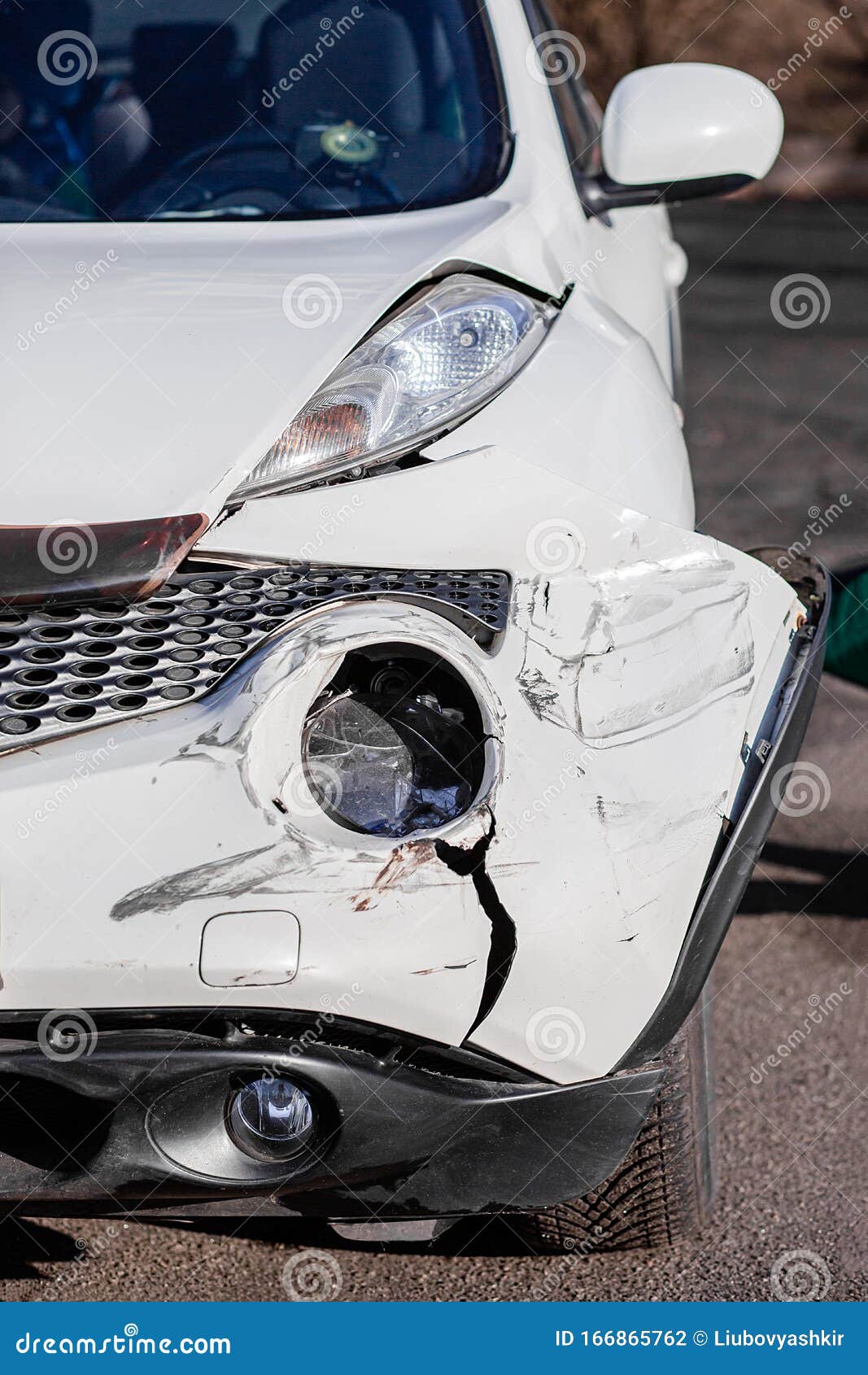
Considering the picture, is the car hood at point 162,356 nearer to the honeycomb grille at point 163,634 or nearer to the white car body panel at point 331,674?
the white car body panel at point 331,674

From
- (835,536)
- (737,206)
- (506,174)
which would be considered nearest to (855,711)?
(835,536)

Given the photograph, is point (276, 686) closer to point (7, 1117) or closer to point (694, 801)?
point (694, 801)

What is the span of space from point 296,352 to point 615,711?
0.66 meters
